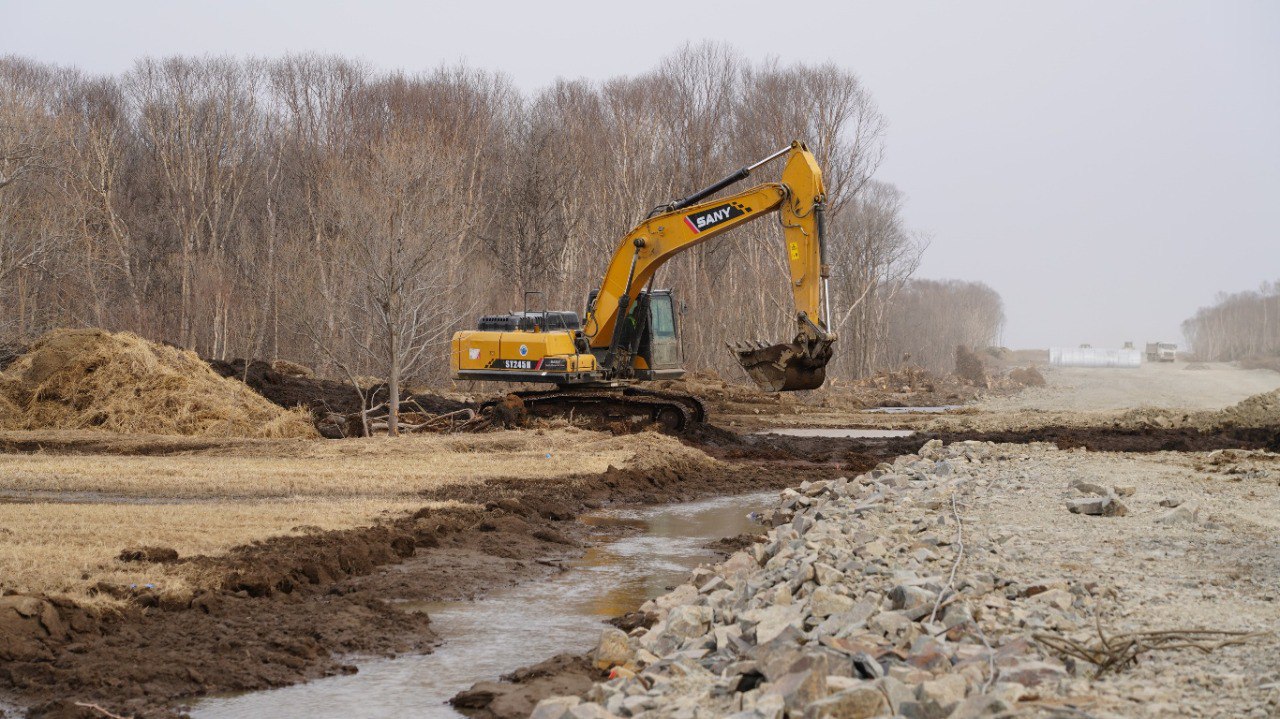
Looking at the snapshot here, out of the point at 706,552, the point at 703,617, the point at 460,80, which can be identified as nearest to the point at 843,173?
the point at 460,80

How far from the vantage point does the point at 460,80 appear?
5109cm

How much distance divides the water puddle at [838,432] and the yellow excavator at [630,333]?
156 inches

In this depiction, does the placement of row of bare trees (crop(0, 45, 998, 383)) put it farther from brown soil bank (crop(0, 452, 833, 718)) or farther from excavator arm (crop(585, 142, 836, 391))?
brown soil bank (crop(0, 452, 833, 718))

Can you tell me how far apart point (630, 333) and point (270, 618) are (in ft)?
49.5

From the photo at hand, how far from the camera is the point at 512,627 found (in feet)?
28.3

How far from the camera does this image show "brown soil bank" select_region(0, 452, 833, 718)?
22.4ft

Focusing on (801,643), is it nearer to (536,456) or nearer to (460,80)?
(536,456)

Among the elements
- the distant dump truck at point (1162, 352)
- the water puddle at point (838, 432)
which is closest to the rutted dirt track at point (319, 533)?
the water puddle at point (838, 432)

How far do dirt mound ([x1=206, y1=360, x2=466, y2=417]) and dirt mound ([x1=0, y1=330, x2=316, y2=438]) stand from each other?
10.9ft

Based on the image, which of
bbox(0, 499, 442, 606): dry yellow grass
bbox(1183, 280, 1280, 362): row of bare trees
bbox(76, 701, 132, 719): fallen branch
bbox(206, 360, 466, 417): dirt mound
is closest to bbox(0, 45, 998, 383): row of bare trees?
bbox(206, 360, 466, 417): dirt mound

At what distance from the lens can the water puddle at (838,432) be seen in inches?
1016

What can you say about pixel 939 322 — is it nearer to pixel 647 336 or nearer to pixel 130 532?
pixel 647 336

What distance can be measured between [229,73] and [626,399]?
32.8 m

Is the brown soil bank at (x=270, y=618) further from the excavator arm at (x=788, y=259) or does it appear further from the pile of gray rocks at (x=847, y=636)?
the excavator arm at (x=788, y=259)
